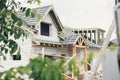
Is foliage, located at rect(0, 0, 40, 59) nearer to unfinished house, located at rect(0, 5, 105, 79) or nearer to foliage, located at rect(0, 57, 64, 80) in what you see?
foliage, located at rect(0, 57, 64, 80)

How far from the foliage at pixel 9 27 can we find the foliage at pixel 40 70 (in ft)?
4.47

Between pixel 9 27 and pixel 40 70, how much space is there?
5.66ft

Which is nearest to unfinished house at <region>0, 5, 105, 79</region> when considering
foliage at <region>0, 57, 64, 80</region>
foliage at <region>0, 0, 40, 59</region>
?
foliage at <region>0, 0, 40, 59</region>

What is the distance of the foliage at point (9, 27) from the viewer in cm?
326

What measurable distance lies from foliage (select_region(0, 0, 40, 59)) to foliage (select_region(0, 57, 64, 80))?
1362 mm

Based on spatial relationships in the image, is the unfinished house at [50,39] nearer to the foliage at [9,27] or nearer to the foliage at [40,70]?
the foliage at [9,27]

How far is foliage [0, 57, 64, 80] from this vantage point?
176 cm

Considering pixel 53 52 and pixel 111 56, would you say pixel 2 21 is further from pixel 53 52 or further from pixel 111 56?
pixel 53 52

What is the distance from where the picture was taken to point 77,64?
1.85m

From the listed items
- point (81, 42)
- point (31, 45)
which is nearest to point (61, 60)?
point (31, 45)

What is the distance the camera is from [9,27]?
3.46m

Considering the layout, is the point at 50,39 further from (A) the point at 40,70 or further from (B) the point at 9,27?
(A) the point at 40,70

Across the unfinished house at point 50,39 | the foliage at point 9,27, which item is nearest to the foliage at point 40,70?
the foliage at point 9,27

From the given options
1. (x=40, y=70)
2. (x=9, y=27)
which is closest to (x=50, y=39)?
(x=9, y=27)
